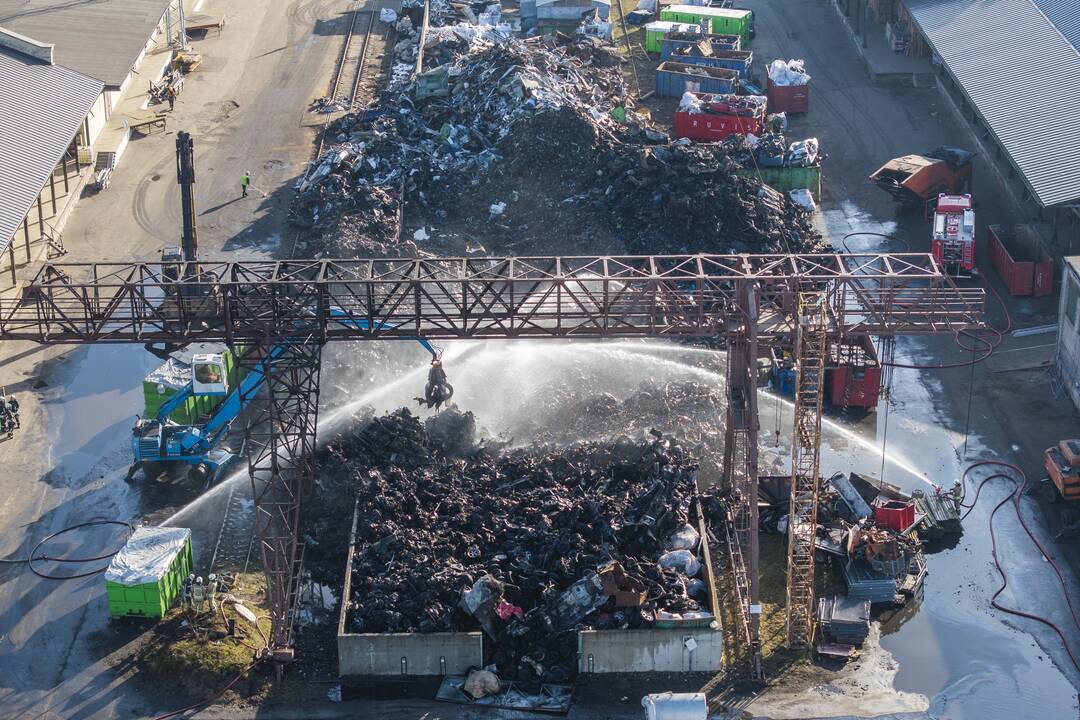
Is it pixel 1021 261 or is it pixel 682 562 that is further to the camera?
pixel 1021 261

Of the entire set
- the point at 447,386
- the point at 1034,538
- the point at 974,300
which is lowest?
the point at 1034,538

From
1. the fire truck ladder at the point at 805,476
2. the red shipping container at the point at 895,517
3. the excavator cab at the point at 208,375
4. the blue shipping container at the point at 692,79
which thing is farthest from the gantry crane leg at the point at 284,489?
the blue shipping container at the point at 692,79

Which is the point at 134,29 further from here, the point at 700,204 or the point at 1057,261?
the point at 1057,261

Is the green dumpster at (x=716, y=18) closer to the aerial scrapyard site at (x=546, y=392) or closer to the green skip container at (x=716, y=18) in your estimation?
the green skip container at (x=716, y=18)

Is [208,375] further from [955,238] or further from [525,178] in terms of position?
[955,238]

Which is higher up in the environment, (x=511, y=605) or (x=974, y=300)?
(x=974, y=300)

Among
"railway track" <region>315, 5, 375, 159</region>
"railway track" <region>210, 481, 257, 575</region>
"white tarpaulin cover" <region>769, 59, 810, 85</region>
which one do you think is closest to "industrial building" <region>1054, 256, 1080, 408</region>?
"white tarpaulin cover" <region>769, 59, 810, 85</region>

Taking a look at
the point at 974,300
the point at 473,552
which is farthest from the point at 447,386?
the point at 974,300

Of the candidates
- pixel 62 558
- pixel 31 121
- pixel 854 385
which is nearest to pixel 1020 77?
pixel 854 385
